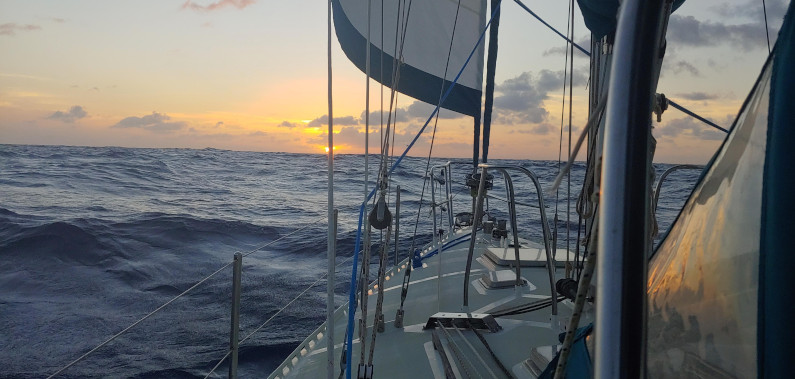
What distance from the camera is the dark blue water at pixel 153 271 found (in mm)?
4695

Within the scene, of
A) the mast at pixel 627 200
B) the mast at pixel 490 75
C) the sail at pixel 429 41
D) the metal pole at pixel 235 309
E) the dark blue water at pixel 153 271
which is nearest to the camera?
the mast at pixel 627 200

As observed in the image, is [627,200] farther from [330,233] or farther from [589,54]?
[589,54]

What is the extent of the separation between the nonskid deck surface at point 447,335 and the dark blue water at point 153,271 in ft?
2.00

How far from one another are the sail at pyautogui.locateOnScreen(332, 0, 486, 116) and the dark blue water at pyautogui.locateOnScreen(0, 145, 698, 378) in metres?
2.53

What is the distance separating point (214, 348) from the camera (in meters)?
4.75

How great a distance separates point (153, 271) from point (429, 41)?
5.40 metres

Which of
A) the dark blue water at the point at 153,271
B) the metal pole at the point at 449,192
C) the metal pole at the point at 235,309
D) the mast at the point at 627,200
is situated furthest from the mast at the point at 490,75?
the mast at the point at 627,200

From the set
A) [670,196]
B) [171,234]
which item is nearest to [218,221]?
[171,234]

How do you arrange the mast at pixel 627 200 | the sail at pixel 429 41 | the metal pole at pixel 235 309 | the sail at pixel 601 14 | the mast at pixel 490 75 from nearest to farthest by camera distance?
the mast at pixel 627 200, the sail at pixel 601 14, the metal pole at pixel 235 309, the mast at pixel 490 75, the sail at pixel 429 41

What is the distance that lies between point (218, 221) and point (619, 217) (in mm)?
11908

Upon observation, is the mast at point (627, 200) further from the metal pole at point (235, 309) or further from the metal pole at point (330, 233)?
the metal pole at point (235, 309)

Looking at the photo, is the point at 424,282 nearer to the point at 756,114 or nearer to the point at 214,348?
the point at 214,348

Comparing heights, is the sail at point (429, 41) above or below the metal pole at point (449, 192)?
above

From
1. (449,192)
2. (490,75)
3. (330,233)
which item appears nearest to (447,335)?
(330,233)
